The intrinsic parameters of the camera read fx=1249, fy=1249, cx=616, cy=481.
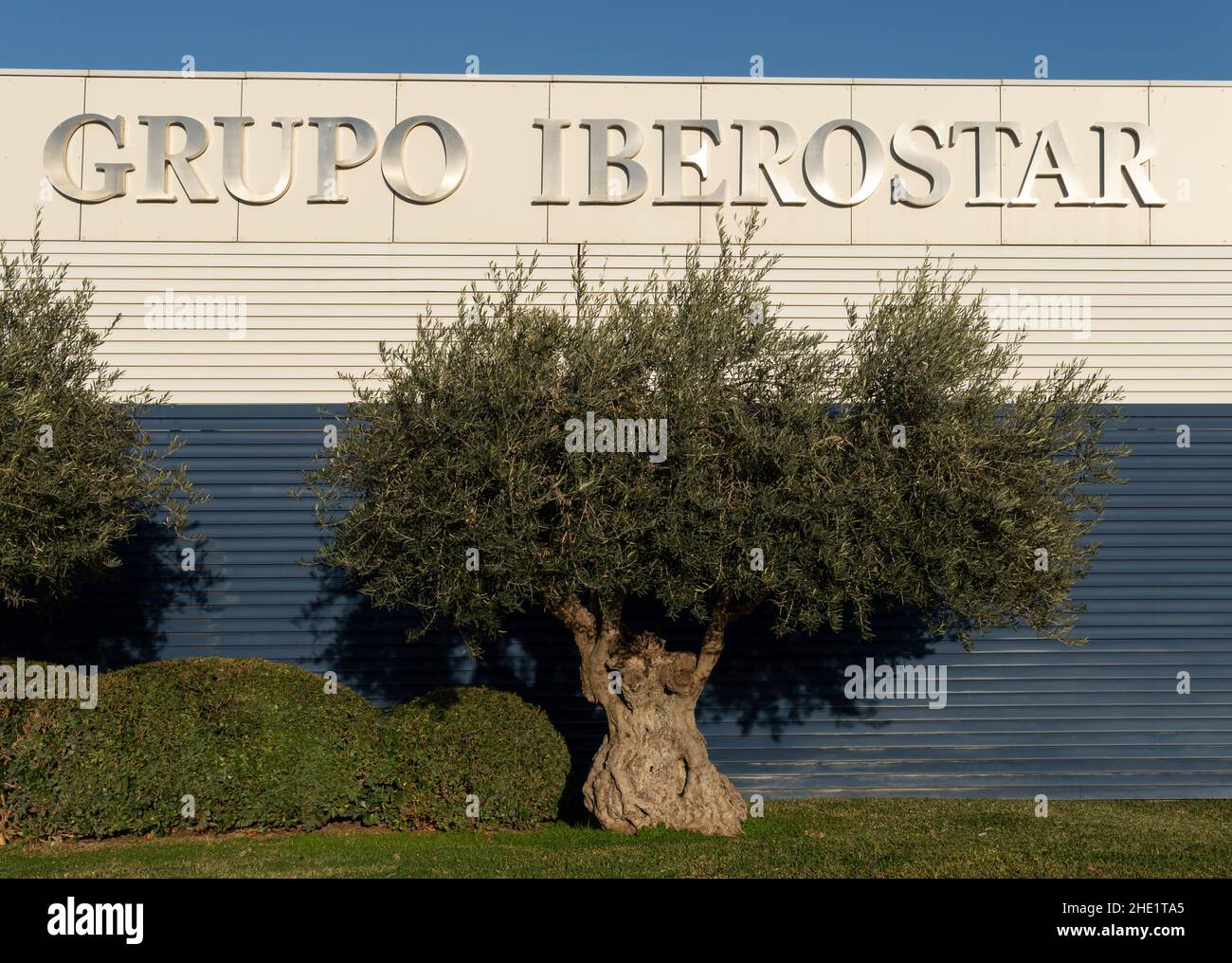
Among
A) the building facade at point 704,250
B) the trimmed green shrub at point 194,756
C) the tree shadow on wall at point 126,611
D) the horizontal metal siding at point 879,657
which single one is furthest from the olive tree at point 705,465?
the tree shadow on wall at point 126,611

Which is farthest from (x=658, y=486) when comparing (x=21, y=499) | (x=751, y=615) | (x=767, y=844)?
(x=21, y=499)

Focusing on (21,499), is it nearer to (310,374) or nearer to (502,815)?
(310,374)

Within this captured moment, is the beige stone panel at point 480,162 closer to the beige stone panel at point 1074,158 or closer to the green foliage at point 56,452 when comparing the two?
the green foliage at point 56,452

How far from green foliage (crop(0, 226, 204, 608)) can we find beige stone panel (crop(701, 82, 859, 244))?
22.3 feet

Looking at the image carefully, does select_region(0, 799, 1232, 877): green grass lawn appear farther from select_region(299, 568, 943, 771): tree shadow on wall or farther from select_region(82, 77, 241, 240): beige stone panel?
select_region(82, 77, 241, 240): beige stone panel

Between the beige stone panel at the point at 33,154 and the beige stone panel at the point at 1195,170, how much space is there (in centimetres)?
1248

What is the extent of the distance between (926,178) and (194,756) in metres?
10.1

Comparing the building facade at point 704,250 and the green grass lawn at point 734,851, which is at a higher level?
the building facade at point 704,250

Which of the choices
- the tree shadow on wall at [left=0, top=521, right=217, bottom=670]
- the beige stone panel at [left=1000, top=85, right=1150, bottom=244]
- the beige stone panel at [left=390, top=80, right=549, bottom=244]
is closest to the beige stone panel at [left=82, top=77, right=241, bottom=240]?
the beige stone panel at [left=390, top=80, right=549, bottom=244]

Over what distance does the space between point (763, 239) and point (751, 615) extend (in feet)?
14.2

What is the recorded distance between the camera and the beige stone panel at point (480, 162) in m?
14.4

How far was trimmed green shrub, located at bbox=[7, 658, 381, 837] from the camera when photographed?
38.0ft

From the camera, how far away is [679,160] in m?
14.5

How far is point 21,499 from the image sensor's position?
34.3 ft
